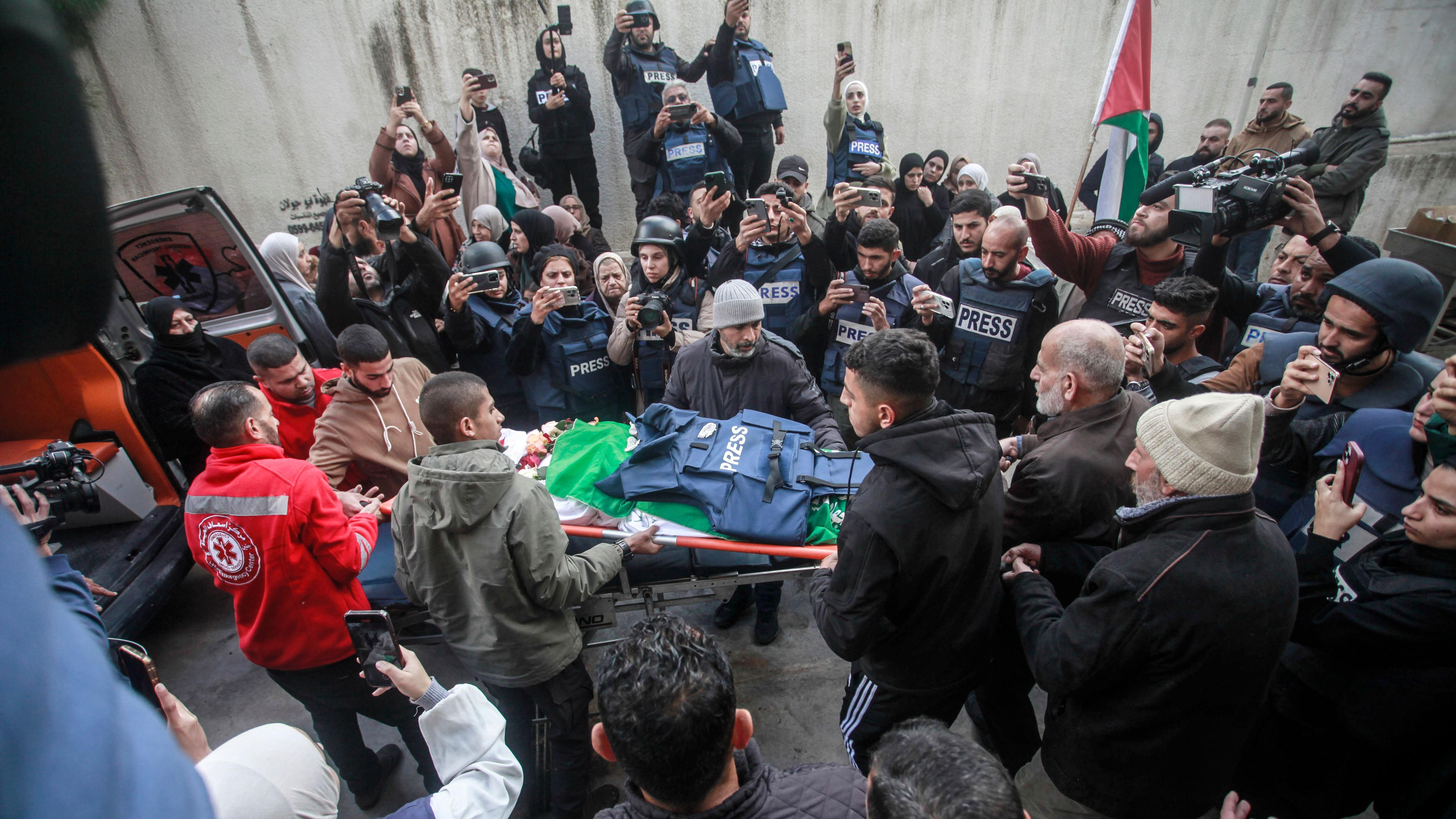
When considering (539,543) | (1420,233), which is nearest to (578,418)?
(539,543)

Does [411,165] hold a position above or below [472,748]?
above

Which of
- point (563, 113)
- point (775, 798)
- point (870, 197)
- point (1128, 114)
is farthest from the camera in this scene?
point (563, 113)

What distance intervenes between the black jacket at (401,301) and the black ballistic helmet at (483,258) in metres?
0.26

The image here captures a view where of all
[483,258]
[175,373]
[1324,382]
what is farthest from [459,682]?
[1324,382]

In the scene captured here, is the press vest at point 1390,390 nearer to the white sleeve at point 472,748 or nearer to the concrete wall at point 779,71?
the white sleeve at point 472,748

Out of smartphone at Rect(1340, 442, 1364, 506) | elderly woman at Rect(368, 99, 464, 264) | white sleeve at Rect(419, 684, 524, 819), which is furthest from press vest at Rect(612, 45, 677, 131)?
white sleeve at Rect(419, 684, 524, 819)

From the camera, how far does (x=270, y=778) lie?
1.36m

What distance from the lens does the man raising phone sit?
2.44 metres

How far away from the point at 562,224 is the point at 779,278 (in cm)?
247

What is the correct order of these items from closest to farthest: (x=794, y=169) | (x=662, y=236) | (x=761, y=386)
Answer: (x=761, y=386) → (x=662, y=236) → (x=794, y=169)

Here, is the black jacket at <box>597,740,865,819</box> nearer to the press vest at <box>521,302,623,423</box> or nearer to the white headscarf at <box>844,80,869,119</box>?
the press vest at <box>521,302,623,423</box>

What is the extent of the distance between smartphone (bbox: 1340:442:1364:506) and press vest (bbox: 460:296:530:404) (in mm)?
4024

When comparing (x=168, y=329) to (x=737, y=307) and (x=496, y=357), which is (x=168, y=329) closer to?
(x=496, y=357)

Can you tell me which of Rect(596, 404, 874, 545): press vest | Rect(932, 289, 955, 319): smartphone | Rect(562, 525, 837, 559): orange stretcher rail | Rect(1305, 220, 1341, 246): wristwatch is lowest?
Rect(562, 525, 837, 559): orange stretcher rail
